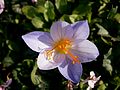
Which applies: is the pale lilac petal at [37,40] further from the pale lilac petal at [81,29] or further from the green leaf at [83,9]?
the green leaf at [83,9]

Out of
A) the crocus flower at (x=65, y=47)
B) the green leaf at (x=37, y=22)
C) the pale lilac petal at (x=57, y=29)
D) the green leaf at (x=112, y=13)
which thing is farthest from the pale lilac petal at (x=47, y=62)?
the green leaf at (x=112, y=13)

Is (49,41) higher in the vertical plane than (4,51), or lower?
higher

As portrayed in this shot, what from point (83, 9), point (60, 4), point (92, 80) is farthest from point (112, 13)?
point (92, 80)

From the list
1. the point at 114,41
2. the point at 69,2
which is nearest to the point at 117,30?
the point at 114,41

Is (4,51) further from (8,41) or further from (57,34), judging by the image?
(57,34)

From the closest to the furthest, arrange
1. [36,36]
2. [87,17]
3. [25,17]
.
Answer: [36,36] → [87,17] → [25,17]

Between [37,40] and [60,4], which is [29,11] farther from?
[37,40]

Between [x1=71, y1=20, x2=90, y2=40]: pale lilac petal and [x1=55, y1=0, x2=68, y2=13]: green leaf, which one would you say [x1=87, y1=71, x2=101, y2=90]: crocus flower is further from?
[x1=55, y1=0, x2=68, y2=13]: green leaf

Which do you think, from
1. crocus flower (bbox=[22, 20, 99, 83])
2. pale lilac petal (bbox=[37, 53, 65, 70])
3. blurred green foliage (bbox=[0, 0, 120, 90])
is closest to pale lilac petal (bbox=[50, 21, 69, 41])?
crocus flower (bbox=[22, 20, 99, 83])
